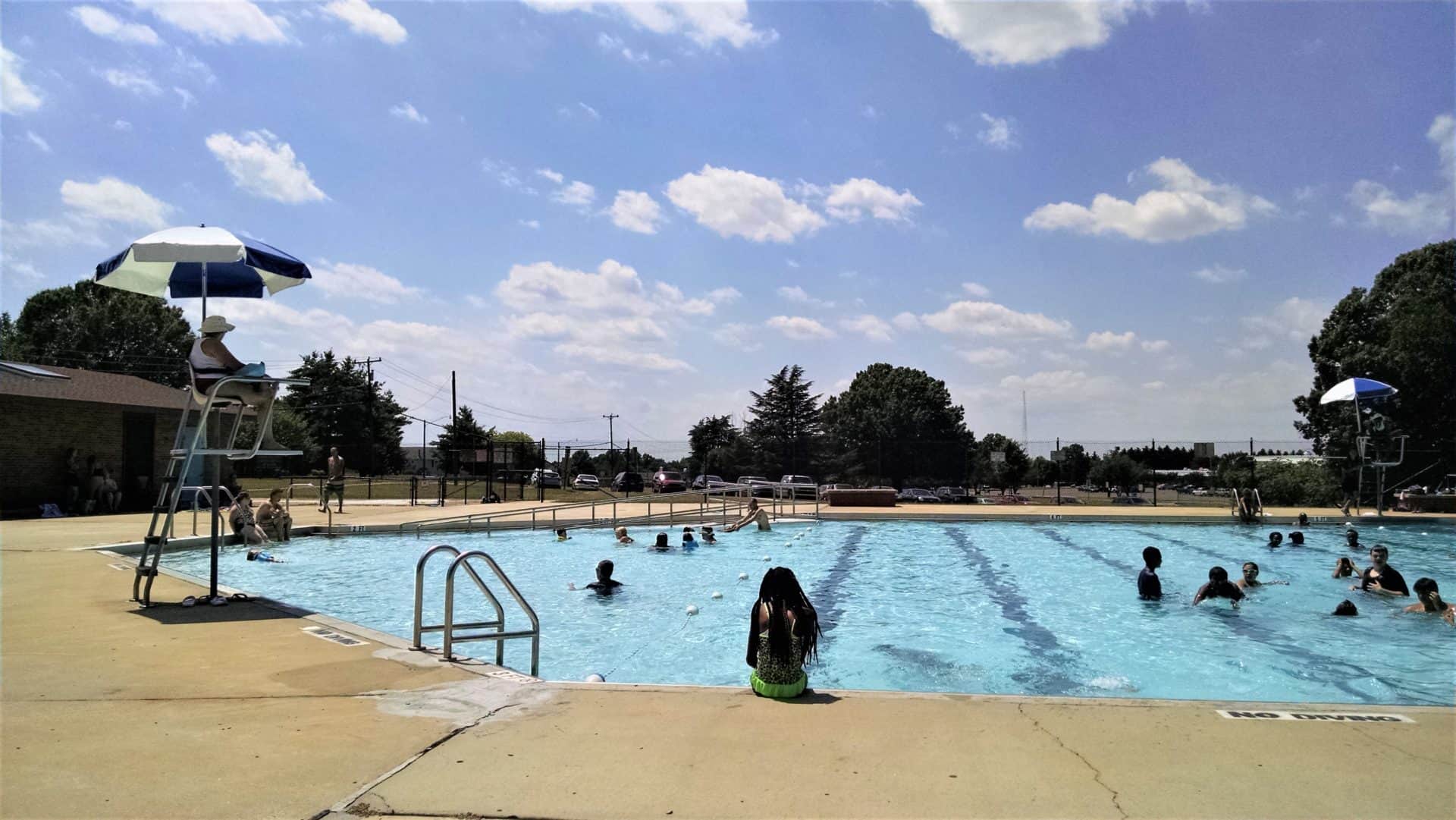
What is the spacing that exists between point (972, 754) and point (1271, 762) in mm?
1357

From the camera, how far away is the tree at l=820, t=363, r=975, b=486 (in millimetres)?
38031

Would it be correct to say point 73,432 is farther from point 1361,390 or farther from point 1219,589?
point 1361,390

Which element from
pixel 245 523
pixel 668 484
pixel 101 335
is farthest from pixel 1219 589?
pixel 101 335

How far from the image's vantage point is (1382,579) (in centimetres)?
1180

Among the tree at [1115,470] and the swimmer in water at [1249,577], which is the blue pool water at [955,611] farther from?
the tree at [1115,470]

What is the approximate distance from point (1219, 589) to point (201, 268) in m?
13.4

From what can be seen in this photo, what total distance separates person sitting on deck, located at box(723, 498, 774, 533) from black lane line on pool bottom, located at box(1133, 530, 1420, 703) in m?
10.6

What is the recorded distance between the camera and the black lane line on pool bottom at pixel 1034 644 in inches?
319

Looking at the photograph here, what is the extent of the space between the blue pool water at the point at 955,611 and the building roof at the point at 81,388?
31.8 ft

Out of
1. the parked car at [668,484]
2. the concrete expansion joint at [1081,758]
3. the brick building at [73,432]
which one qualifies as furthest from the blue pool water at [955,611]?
the parked car at [668,484]

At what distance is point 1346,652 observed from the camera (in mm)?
9633

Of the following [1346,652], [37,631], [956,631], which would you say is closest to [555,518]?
[956,631]

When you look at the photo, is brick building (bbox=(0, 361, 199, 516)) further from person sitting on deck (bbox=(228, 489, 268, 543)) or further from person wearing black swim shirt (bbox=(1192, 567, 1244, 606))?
person wearing black swim shirt (bbox=(1192, 567, 1244, 606))

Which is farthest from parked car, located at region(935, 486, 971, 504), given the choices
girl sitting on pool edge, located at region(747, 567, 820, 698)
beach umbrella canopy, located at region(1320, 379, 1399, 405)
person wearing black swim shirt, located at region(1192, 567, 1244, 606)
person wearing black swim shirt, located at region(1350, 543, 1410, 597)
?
girl sitting on pool edge, located at region(747, 567, 820, 698)
